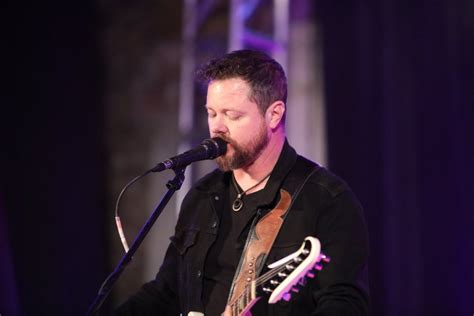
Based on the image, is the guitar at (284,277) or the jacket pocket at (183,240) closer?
the guitar at (284,277)

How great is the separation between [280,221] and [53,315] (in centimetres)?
284

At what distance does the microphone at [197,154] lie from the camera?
7.14 feet

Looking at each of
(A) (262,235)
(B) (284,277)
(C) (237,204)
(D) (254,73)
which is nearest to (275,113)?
(D) (254,73)

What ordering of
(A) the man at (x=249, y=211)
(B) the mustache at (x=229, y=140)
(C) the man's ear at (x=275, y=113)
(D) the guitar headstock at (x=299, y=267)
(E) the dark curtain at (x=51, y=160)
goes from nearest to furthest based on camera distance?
(D) the guitar headstock at (x=299, y=267), (A) the man at (x=249, y=211), (B) the mustache at (x=229, y=140), (C) the man's ear at (x=275, y=113), (E) the dark curtain at (x=51, y=160)

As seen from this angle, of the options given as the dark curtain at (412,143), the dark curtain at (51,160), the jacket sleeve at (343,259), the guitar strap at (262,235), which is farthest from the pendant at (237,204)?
the dark curtain at (51,160)

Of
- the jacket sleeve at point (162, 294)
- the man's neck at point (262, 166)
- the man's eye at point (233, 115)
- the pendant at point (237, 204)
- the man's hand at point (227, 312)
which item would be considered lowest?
the jacket sleeve at point (162, 294)

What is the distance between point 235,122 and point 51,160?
2.64m

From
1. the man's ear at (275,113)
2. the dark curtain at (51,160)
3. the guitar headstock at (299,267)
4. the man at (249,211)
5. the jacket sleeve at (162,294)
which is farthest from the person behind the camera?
the dark curtain at (51,160)

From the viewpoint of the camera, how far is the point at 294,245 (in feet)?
7.98

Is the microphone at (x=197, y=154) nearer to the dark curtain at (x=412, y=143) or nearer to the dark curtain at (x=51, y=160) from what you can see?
the dark curtain at (x=412, y=143)

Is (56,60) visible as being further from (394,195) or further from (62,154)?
(394,195)

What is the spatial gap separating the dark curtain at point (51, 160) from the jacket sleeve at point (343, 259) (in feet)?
8.84

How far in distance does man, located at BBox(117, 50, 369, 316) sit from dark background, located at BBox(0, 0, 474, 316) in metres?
0.85

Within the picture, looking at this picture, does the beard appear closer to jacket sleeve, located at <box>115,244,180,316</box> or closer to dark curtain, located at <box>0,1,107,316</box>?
jacket sleeve, located at <box>115,244,180,316</box>
